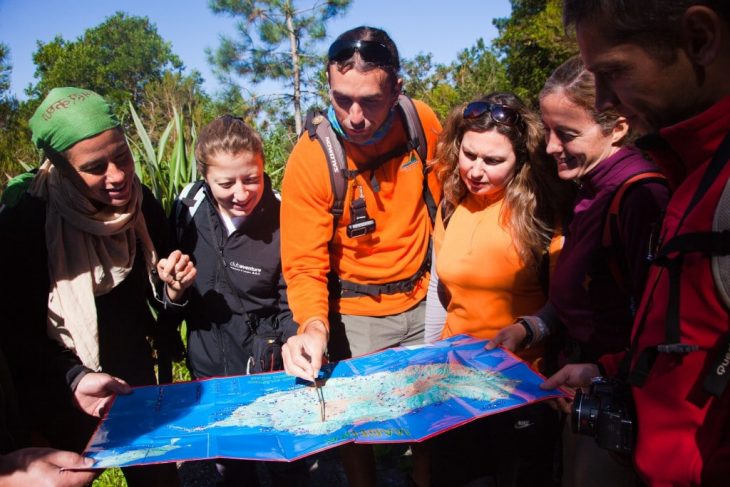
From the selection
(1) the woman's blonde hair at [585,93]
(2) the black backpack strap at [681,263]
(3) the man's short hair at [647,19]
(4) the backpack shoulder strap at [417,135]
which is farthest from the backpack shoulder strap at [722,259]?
(4) the backpack shoulder strap at [417,135]

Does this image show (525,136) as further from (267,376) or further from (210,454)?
(210,454)

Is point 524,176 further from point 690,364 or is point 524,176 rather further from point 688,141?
point 690,364

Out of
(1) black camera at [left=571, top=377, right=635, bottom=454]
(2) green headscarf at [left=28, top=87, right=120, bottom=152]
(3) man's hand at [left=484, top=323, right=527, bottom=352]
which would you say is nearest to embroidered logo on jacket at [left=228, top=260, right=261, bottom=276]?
(2) green headscarf at [left=28, top=87, right=120, bottom=152]

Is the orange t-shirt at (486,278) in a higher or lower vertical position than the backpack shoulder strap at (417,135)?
lower

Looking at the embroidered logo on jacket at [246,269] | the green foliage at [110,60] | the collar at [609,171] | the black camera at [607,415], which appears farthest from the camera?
the green foliage at [110,60]

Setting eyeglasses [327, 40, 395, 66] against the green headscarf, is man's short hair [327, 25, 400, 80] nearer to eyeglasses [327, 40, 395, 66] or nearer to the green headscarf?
eyeglasses [327, 40, 395, 66]

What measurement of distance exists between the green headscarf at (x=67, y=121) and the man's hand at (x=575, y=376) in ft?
6.33

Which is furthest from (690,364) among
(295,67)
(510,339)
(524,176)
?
(295,67)

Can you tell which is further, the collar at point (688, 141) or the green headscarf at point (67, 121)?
the green headscarf at point (67, 121)

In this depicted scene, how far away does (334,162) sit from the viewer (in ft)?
8.21

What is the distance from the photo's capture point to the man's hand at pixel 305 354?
203 centimetres

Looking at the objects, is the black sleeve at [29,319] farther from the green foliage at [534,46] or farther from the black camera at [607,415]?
the green foliage at [534,46]

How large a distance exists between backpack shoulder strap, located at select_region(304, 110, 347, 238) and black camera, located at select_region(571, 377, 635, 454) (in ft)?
4.57

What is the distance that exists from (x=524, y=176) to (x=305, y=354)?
121 cm
